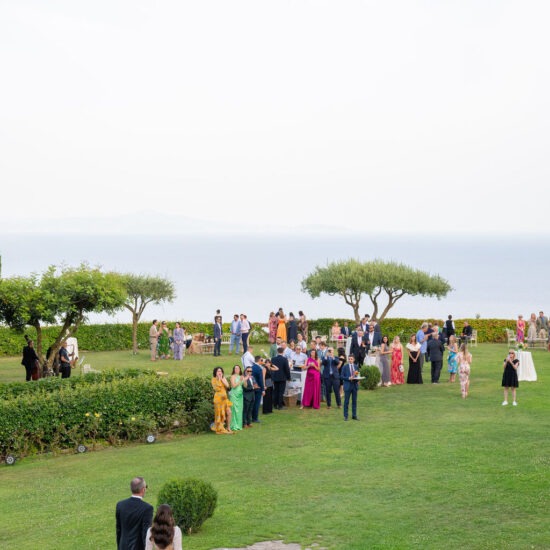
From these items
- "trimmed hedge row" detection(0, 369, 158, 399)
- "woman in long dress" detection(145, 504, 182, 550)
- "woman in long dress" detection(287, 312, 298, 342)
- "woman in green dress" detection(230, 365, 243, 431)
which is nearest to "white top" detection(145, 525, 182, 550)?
"woman in long dress" detection(145, 504, 182, 550)

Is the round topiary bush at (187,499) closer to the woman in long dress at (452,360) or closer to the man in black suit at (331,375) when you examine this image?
the man in black suit at (331,375)

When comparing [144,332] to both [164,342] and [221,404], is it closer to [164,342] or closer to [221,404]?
[164,342]

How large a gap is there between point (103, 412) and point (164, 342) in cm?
1699

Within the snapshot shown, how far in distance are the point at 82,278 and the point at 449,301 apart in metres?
135

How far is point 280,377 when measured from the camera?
24266 mm

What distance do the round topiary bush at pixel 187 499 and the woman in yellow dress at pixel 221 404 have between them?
8985 millimetres

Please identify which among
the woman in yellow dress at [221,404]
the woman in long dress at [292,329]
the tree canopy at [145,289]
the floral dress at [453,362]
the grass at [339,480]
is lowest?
the grass at [339,480]

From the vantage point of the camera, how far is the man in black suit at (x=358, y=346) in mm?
29906

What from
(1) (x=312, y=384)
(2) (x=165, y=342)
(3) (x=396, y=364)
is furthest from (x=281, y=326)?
(1) (x=312, y=384)

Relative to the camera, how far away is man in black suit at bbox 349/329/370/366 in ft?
98.1

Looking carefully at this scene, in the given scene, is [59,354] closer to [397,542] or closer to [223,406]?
[223,406]

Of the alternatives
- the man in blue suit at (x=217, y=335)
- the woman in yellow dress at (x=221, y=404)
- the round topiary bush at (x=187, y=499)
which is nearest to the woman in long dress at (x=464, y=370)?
the woman in yellow dress at (x=221, y=404)

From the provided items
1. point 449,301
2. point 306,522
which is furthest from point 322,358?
point 449,301

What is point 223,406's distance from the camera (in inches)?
841
